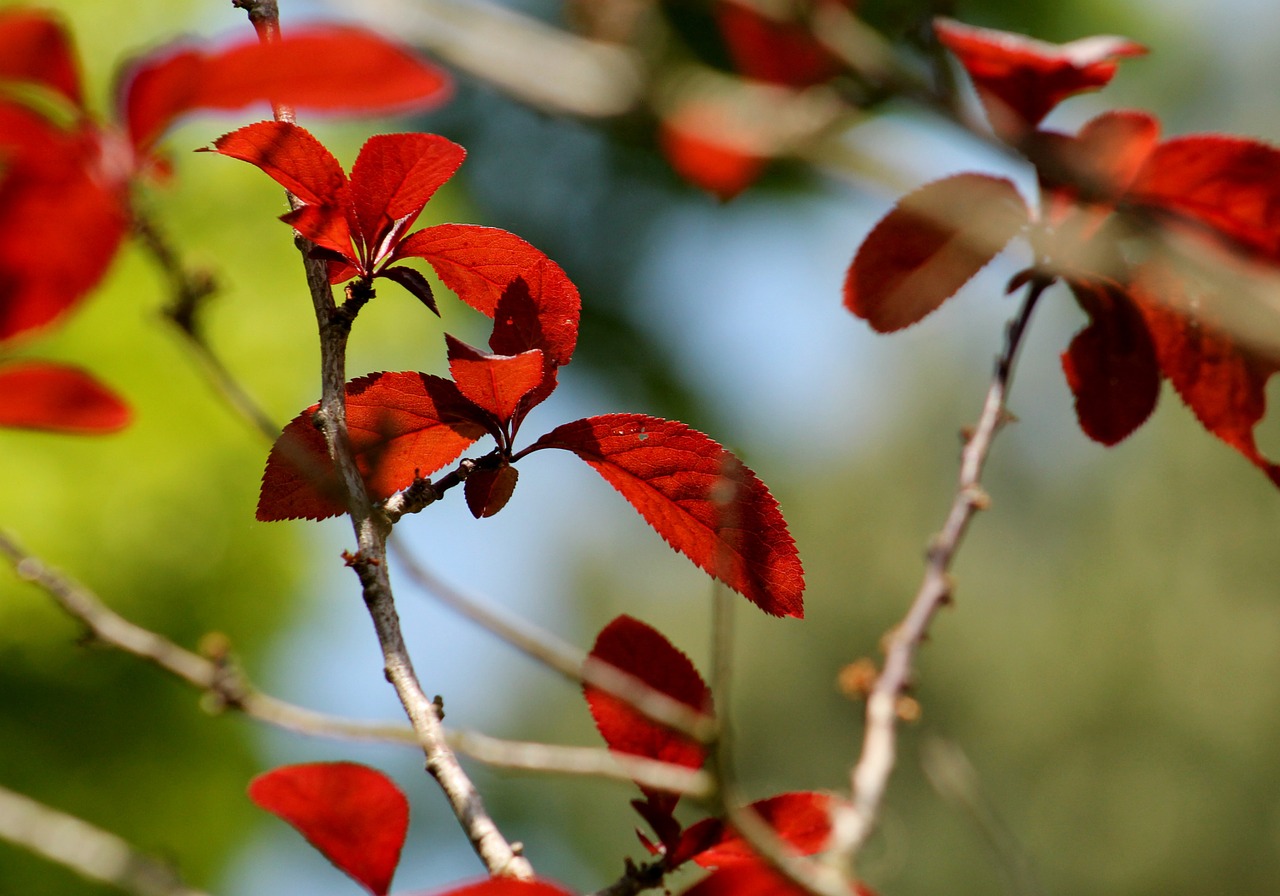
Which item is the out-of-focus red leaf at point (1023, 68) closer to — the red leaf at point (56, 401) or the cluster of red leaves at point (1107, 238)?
the cluster of red leaves at point (1107, 238)

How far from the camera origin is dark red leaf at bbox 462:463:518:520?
48 cm

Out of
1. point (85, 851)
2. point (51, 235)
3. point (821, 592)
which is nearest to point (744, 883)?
point (85, 851)

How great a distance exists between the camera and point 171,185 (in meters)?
0.43

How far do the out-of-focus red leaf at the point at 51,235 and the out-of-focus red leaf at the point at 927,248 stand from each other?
0.37 metres

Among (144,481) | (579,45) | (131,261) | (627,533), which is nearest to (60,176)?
(579,45)

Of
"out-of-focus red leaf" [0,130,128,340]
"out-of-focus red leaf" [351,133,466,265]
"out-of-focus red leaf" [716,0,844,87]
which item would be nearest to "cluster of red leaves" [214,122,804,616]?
"out-of-focus red leaf" [351,133,466,265]

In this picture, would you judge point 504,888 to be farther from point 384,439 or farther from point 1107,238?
point 1107,238

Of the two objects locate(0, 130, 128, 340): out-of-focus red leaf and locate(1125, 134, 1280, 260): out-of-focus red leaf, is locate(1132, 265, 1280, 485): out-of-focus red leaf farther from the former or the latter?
locate(0, 130, 128, 340): out-of-focus red leaf

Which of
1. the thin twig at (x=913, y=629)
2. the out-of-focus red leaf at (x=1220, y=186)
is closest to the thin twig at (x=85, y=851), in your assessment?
the thin twig at (x=913, y=629)

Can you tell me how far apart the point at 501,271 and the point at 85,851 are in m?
0.30

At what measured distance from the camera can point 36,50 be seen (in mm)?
328

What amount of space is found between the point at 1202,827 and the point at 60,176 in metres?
5.95

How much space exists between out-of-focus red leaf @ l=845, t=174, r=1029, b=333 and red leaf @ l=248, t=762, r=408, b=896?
13.7 inches

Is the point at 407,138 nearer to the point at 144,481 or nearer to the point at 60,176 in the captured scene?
the point at 60,176
